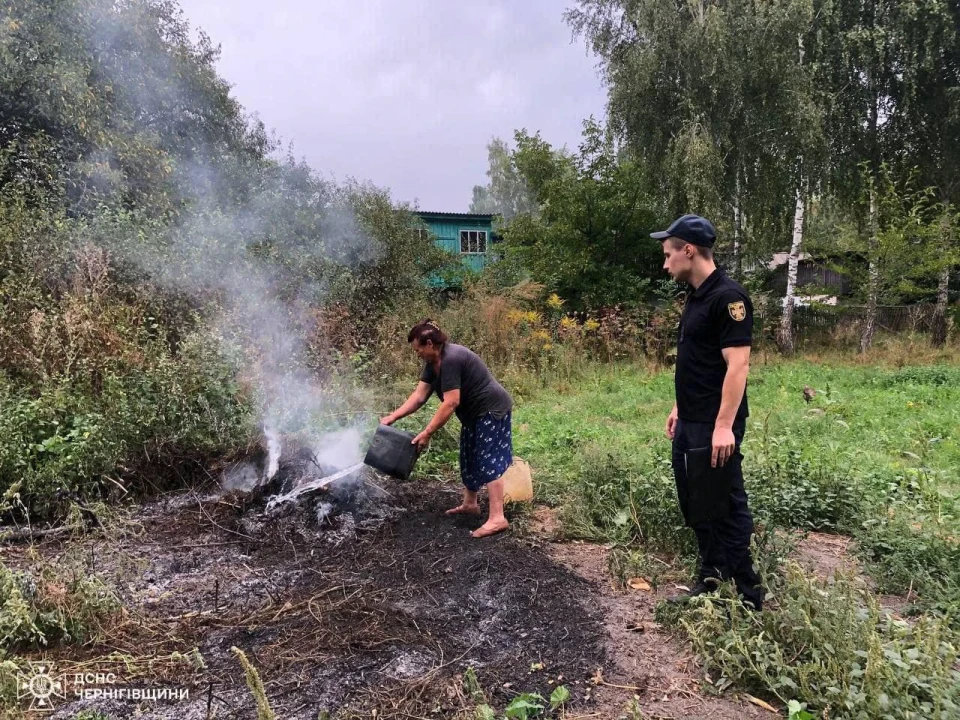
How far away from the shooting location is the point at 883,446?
16.5 ft

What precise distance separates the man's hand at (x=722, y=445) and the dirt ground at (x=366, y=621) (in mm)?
790

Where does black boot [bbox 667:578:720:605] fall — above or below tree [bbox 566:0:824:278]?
below

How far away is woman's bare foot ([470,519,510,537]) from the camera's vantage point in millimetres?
3646

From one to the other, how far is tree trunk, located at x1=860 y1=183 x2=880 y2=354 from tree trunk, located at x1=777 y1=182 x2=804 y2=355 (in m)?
1.19

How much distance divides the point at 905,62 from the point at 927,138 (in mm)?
1815

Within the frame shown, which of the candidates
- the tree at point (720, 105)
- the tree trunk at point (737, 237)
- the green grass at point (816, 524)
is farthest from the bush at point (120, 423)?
the tree trunk at point (737, 237)

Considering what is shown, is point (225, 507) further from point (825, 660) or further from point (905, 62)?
point (905, 62)

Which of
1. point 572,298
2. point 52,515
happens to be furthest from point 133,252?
point 572,298

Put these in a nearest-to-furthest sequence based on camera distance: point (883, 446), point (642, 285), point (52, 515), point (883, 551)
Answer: point (883, 551), point (52, 515), point (883, 446), point (642, 285)

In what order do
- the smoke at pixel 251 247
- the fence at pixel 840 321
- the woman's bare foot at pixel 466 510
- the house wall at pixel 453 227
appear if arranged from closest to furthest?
1. the woman's bare foot at pixel 466 510
2. the smoke at pixel 251 247
3. the fence at pixel 840 321
4. the house wall at pixel 453 227

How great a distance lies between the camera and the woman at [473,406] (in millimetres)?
3555

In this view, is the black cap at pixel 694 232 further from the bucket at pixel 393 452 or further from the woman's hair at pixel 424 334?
the bucket at pixel 393 452

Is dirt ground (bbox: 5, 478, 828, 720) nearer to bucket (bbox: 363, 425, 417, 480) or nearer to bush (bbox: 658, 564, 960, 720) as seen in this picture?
bush (bbox: 658, 564, 960, 720)

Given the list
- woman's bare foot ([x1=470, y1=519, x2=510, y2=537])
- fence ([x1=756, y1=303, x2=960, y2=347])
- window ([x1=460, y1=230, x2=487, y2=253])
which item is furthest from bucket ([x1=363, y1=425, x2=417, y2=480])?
window ([x1=460, y1=230, x2=487, y2=253])
